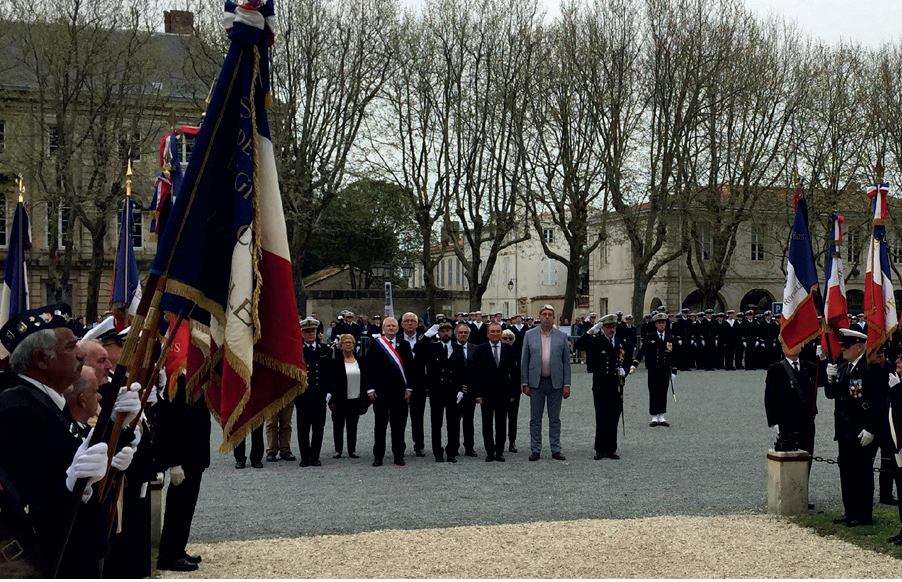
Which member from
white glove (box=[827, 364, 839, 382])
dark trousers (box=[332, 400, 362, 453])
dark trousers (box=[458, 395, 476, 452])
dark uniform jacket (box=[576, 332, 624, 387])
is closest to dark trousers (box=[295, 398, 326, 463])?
dark trousers (box=[332, 400, 362, 453])

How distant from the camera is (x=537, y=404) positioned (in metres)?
13.3

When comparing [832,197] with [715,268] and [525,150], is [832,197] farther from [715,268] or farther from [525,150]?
[525,150]

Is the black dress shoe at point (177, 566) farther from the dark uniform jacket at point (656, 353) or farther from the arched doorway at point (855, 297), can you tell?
the arched doorway at point (855, 297)

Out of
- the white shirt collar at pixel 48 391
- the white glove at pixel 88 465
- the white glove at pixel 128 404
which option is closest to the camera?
the white glove at pixel 88 465

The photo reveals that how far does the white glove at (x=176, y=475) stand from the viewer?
24.0 feet

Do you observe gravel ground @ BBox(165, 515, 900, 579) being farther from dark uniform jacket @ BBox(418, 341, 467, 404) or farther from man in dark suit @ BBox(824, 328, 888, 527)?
dark uniform jacket @ BBox(418, 341, 467, 404)

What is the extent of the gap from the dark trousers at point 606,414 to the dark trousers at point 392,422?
8.50 feet

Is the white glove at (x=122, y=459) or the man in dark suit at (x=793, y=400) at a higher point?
the white glove at (x=122, y=459)

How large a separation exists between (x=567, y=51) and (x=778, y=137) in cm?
955

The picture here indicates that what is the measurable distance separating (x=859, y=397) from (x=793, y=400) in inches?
34.7

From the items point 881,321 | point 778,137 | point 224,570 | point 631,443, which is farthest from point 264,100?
point 778,137

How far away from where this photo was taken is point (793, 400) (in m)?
10.0

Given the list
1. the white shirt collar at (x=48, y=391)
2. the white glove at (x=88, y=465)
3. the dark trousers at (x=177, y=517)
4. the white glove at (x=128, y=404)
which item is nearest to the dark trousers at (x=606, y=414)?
the dark trousers at (x=177, y=517)

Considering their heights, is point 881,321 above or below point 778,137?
below
